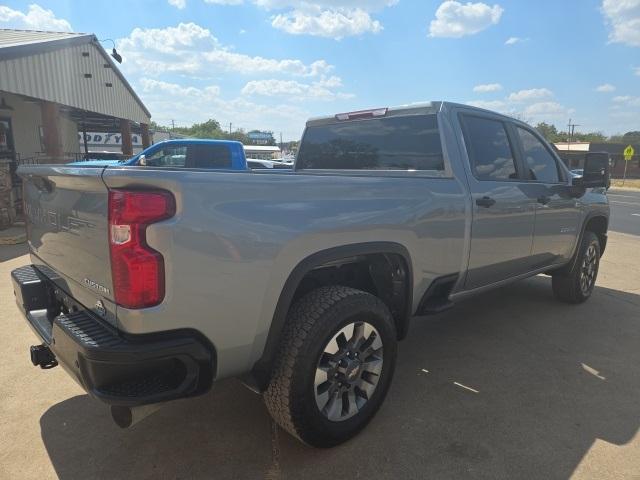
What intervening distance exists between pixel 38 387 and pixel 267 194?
236 cm

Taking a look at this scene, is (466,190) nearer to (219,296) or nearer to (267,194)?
(267,194)

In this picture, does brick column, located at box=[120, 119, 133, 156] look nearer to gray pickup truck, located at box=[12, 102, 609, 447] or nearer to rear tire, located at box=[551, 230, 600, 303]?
gray pickup truck, located at box=[12, 102, 609, 447]

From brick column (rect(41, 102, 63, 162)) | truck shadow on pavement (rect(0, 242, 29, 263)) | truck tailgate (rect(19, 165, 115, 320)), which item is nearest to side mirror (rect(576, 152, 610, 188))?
truck tailgate (rect(19, 165, 115, 320))

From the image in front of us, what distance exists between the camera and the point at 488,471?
239 centimetres

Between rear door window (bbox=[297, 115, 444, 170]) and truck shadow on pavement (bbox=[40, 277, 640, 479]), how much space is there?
5.19 feet

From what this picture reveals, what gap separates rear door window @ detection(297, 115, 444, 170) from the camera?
3469 mm

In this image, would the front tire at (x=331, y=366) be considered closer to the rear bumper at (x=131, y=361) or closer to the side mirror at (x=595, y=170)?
the rear bumper at (x=131, y=361)

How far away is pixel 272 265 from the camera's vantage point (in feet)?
7.04

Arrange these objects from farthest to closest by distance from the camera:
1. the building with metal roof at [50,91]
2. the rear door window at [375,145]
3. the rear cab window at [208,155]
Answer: the building with metal roof at [50,91]
the rear cab window at [208,155]
the rear door window at [375,145]

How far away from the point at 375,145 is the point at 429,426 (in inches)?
85.5

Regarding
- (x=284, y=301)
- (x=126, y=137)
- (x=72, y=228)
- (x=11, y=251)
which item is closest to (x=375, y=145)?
(x=284, y=301)

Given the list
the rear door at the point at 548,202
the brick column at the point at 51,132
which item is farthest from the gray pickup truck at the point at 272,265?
the brick column at the point at 51,132

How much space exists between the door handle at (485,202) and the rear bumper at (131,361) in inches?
86.9

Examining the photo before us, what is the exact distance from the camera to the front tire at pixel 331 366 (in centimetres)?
229
